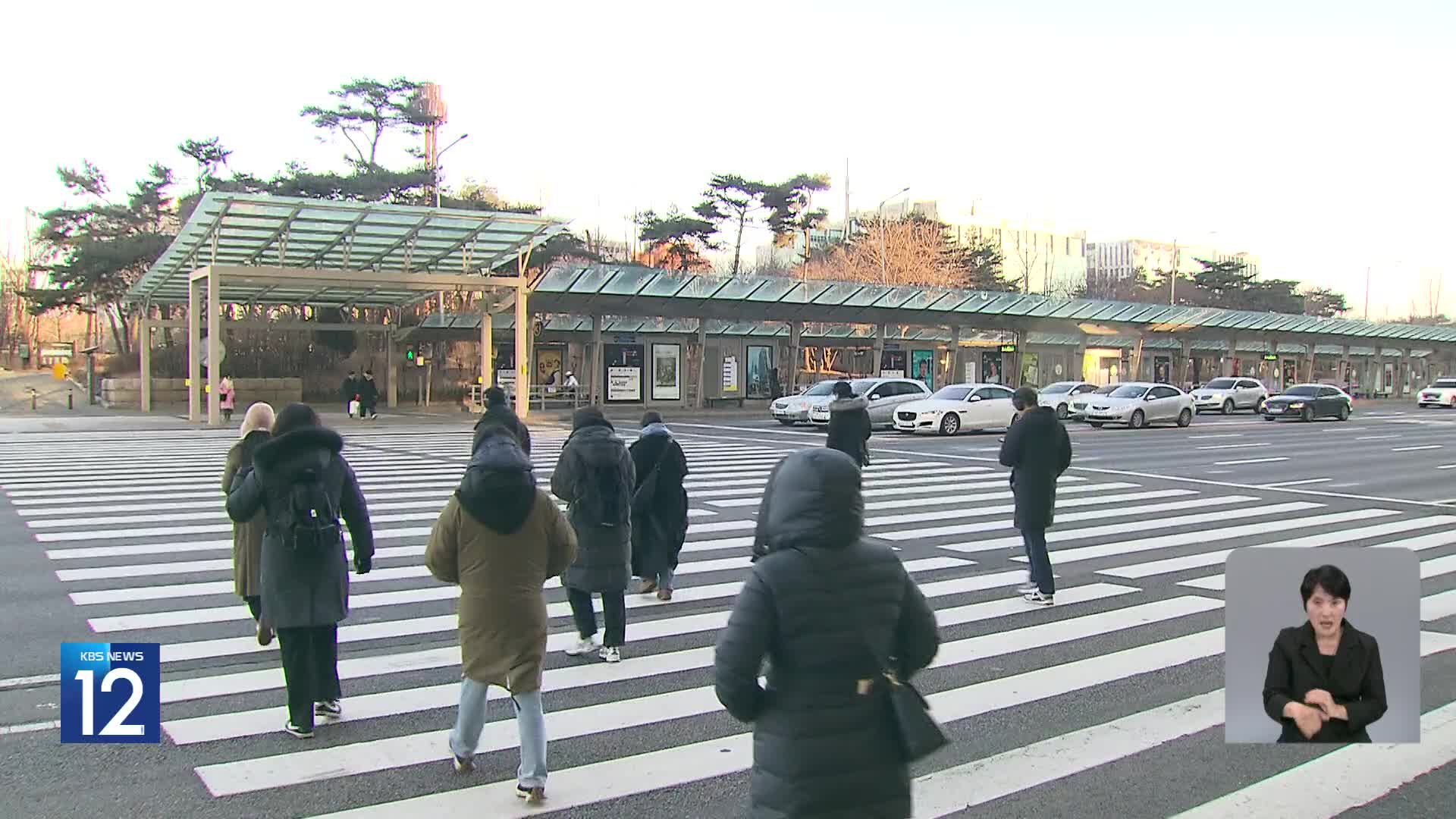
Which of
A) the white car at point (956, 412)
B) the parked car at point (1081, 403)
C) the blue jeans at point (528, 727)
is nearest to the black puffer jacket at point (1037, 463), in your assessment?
the blue jeans at point (528, 727)

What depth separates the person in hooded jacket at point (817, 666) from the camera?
303 cm

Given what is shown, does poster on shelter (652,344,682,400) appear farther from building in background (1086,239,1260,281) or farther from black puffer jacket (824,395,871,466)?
building in background (1086,239,1260,281)

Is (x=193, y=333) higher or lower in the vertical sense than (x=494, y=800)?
higher

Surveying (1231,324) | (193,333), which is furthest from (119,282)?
(1231,324)

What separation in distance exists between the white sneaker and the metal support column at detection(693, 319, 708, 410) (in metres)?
33.0

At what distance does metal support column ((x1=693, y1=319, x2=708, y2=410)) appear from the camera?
40.4 metres

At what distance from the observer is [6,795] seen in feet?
15.6

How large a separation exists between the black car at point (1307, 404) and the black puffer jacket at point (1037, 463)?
37.3 m

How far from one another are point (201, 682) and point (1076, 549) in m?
8.66

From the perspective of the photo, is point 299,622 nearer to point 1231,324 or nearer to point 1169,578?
point 1169,578

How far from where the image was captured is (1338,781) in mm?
5062

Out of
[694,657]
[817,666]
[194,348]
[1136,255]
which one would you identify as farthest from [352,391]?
[1136,255]

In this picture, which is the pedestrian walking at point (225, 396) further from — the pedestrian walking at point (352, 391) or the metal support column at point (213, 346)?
the pedestrian walking at point (352, 391)

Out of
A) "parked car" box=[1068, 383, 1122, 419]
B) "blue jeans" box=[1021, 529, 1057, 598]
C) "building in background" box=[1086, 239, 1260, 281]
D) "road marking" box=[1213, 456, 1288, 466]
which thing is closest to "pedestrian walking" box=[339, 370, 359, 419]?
"parked car" box=[1068, 383, 1122, 419]
